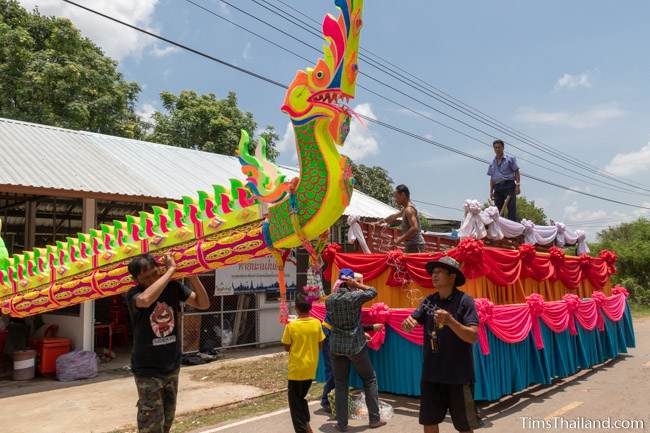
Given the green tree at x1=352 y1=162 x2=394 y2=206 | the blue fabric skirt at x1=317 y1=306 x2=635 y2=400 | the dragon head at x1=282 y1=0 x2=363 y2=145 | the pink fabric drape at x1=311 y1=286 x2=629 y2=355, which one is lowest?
the blue fabric skirt at x1=317 y1=306 x2=635 y2=400

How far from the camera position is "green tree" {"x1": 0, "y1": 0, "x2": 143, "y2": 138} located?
59.0 feet

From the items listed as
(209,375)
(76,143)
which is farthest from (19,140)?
(209,375)

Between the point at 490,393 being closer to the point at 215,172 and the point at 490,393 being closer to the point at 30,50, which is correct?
the point at 215,172

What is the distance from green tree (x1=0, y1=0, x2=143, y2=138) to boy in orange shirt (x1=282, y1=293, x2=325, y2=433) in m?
16.8

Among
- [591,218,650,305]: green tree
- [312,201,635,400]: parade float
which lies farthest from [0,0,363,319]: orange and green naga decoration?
[591,218,650,305]: green tree

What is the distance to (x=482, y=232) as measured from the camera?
6.76 metres

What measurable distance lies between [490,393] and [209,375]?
523 centimetres

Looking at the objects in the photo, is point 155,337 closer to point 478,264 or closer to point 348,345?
point 348,345

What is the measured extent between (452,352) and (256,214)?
3.49 metres

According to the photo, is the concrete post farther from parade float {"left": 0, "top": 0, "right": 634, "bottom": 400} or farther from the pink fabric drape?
the pink fabric drape

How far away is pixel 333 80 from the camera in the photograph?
17.4ft

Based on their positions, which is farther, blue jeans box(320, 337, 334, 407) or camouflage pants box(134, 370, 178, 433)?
blue jeans box(320, 337, 334, 407)

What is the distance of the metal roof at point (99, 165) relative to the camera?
9312 millimetres

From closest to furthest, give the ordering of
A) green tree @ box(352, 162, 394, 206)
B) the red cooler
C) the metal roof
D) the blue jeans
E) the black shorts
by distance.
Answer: the black shorts < the blue jeans < the metal roof < the red cooler < green tree @ box(352, 162, 394, 206)
